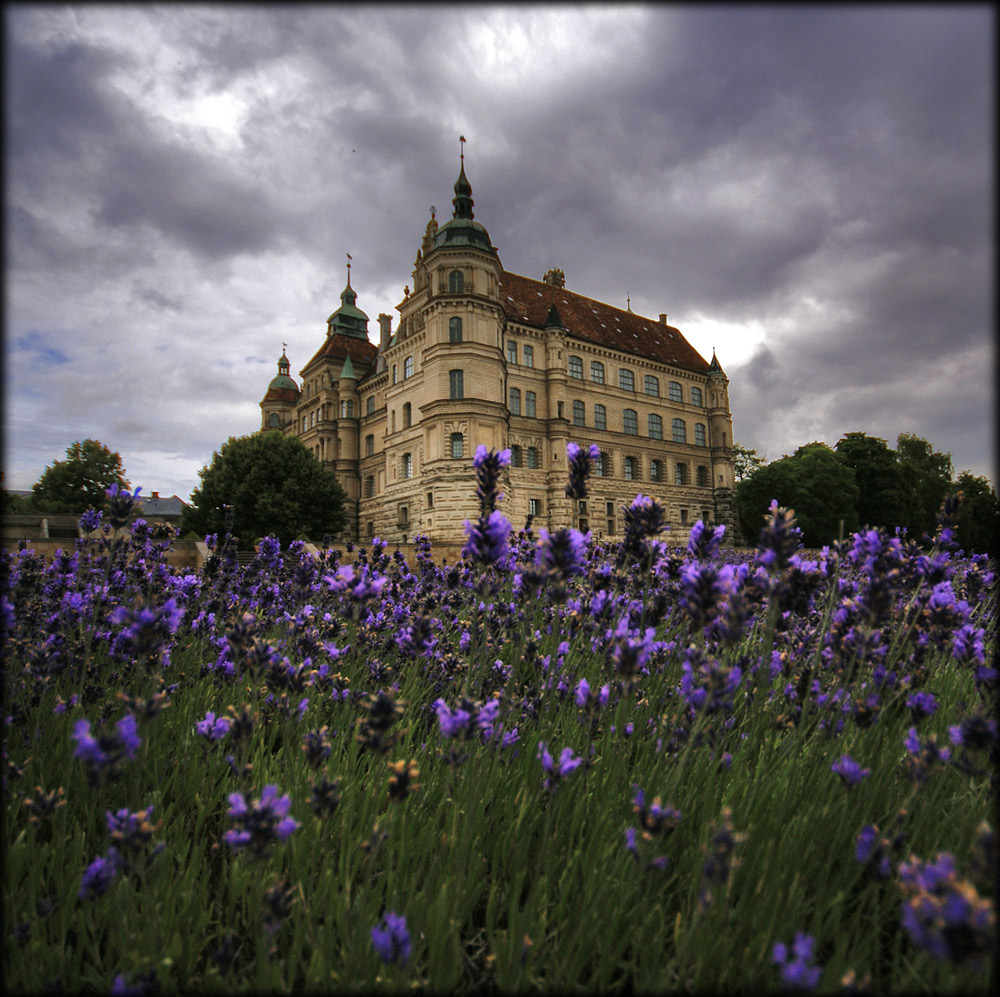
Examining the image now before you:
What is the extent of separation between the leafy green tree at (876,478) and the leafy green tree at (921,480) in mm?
590

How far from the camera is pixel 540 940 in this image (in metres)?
1.69

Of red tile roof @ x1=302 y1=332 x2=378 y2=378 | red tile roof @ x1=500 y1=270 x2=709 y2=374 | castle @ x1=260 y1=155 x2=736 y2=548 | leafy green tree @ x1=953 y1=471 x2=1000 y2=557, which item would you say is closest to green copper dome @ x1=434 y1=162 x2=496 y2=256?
castle @ x1=260 y1=155 x2=736 y2=548

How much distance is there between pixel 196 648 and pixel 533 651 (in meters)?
2.79

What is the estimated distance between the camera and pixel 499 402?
33.5 metres

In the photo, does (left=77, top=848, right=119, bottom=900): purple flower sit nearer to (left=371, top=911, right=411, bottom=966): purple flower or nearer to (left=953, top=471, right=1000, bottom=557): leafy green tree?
(left=371, top=911, right=411, bottom=966): purple flower

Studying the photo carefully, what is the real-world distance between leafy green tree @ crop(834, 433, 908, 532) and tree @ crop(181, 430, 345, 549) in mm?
38489

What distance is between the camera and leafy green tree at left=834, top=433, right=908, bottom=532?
43781mm

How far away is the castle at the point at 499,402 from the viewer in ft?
108

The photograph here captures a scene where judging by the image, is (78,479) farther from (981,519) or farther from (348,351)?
(981,519)

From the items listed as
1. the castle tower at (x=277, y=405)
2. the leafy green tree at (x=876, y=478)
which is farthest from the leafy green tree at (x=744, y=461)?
the castle tower at (x=277, y=405)

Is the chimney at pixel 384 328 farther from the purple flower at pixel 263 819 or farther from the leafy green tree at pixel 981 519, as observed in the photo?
the purple flower at pixel 263 819

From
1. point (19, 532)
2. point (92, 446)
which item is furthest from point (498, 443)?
point (92, 446)

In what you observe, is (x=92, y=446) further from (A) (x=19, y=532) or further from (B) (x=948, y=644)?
(B) (x=948, y=644)

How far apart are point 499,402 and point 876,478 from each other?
3225 centimetres
